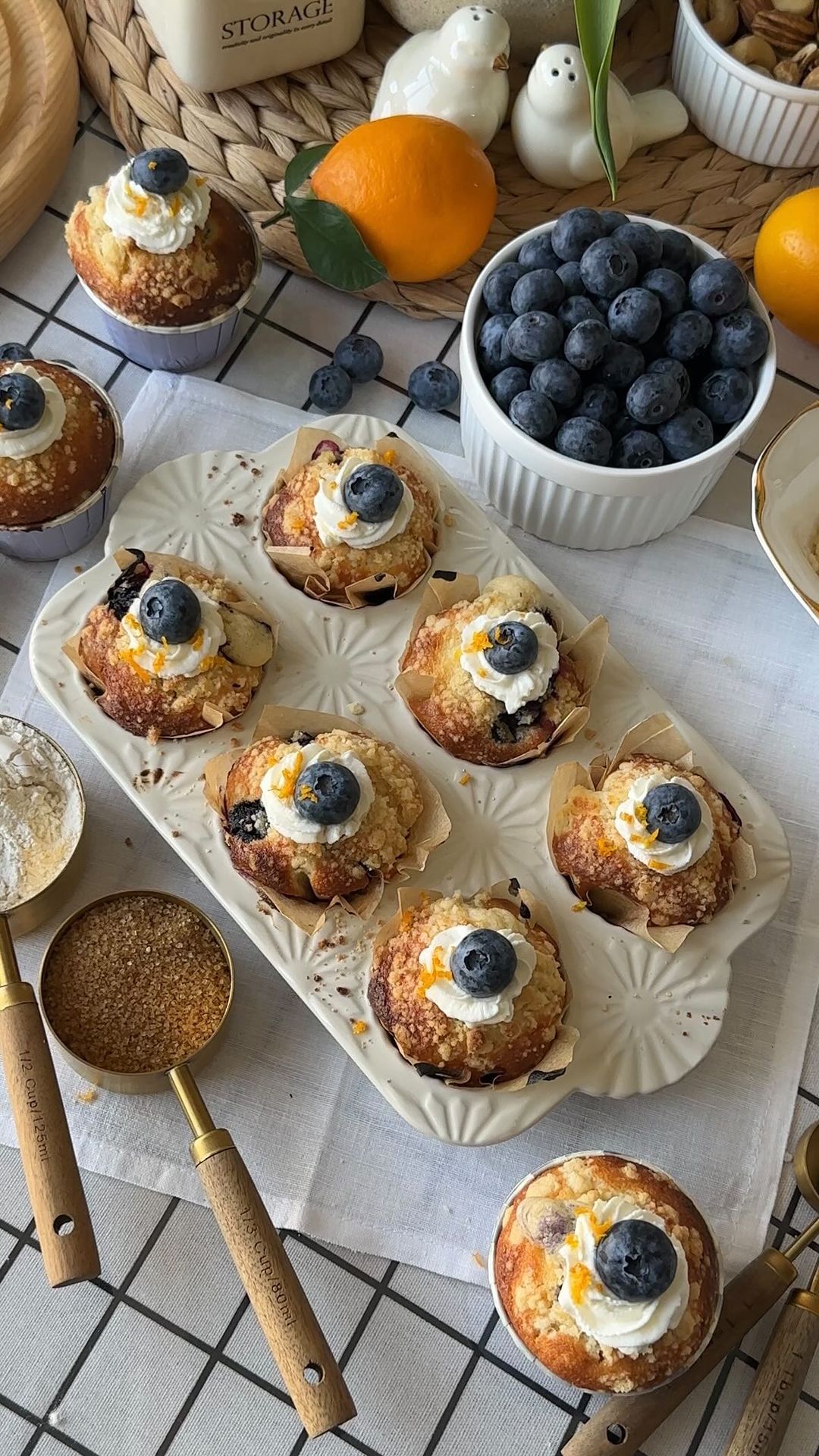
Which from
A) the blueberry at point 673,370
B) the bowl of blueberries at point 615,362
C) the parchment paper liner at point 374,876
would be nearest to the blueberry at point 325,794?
the parchment paper liner at point 374,876

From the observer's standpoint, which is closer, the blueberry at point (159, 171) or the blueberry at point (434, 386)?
the blueberry at point (159, 171)

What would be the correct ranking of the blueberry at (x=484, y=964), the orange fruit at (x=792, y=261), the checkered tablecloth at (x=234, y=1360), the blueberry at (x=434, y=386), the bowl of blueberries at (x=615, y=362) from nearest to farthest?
1. the blueberry at (x=484, y=964)
2. the checkered tablecloth at (x=234, y=1360)
3. the bowl of blueberries at (x=615, y=362)
4. the orange fruit at (x=792, y=261)
5. the blueberry at (x=434, y=386)

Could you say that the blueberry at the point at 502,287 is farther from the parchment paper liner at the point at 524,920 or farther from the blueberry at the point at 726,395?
the parchment paper liner at the point at 524,920

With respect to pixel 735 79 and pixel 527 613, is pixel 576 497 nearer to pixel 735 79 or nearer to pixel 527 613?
pixel 527 613

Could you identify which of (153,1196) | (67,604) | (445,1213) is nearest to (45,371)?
(67,604)

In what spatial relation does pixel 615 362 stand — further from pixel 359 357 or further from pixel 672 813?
pixel 672 813

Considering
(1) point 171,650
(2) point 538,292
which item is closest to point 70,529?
(1) point 171,650
